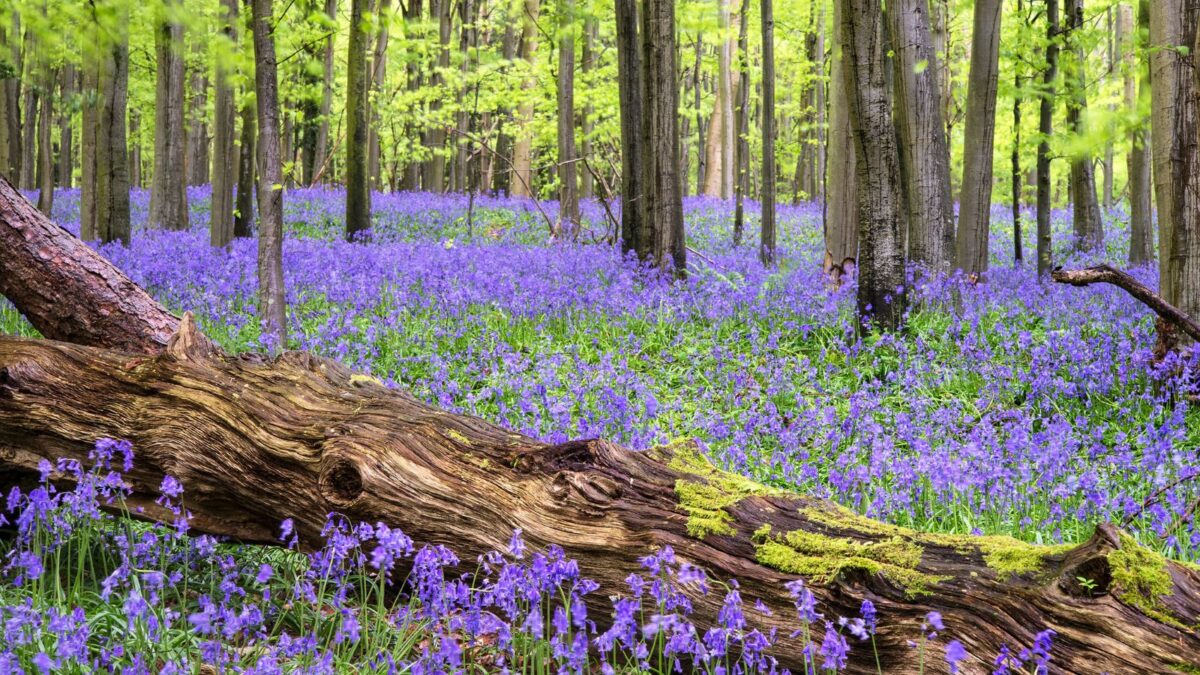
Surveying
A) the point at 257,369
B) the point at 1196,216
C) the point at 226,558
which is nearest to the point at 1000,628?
the point at 226,558

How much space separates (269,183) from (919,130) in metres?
5.76

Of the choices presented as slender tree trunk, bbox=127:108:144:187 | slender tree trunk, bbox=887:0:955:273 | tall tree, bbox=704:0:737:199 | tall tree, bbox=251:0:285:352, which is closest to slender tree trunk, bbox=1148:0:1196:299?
slender tree trunk, bbox=887:0:955:273

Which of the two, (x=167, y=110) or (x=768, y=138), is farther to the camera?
(x=167, y=110)

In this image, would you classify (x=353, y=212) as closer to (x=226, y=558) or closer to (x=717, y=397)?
(x=717, y=397)

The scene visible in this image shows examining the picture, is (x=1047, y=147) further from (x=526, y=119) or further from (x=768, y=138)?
(x=526, y=119)

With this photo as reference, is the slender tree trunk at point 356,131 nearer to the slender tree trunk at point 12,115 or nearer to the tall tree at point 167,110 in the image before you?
the tall tree at point 167,110

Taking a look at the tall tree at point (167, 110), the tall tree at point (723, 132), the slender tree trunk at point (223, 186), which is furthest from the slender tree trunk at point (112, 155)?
the tall tree at point (723, 132)

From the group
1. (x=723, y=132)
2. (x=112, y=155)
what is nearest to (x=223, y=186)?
(x=112, y=155)

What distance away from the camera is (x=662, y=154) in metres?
11.1

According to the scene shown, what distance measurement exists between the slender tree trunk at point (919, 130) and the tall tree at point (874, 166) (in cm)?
92

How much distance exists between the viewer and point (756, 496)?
311cm

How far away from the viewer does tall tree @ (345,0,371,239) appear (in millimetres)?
14500

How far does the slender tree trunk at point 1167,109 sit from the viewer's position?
252 inches

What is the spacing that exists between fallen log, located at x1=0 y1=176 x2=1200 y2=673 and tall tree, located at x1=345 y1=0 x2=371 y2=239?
1116 cm
